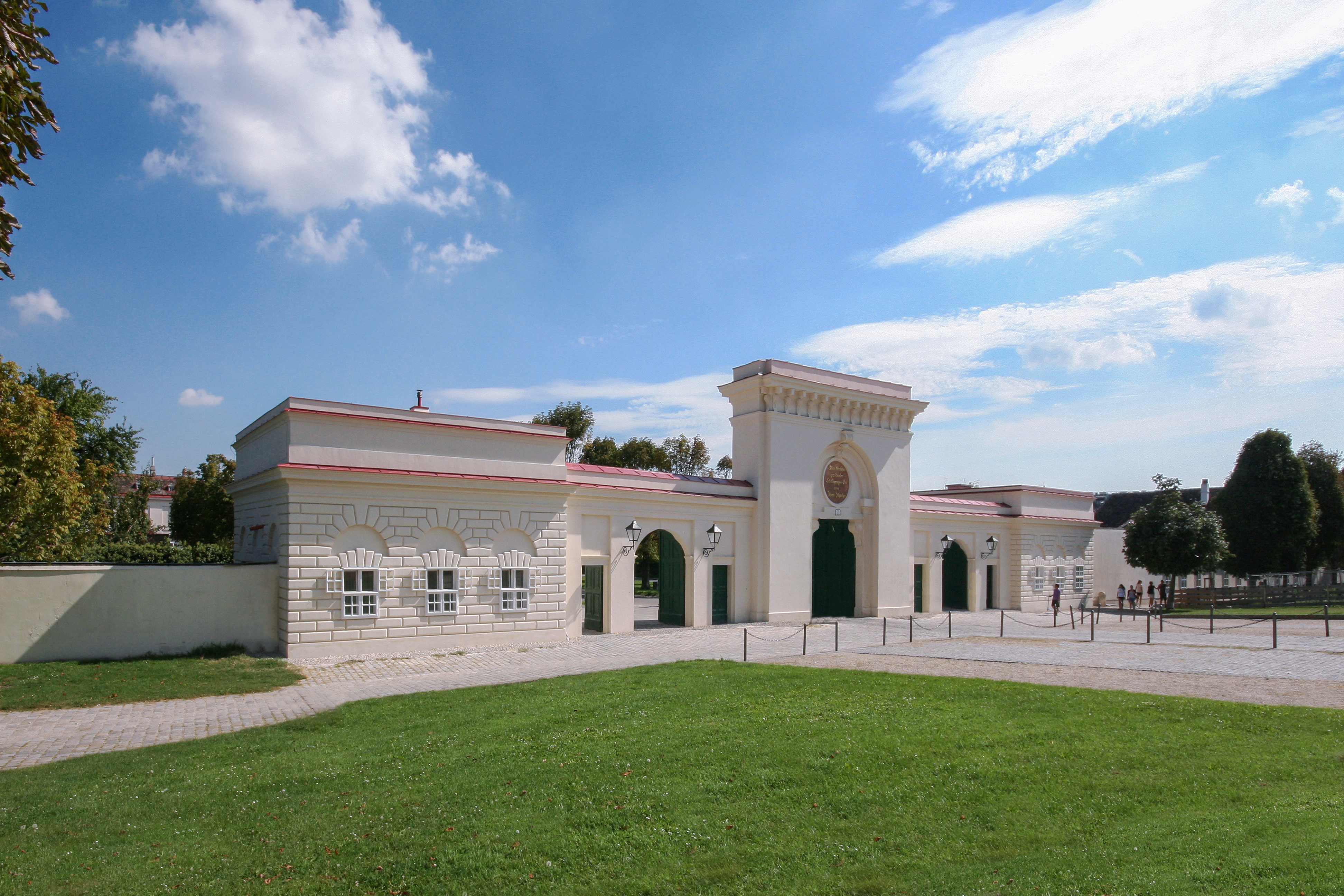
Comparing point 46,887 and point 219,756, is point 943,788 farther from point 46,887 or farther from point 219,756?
point 219,756

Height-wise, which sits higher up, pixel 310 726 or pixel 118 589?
pixel 118 589

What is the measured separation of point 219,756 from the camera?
9.59 metres

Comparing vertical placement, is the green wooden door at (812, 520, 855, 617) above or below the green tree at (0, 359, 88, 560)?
below

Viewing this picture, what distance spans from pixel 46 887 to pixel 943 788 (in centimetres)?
735

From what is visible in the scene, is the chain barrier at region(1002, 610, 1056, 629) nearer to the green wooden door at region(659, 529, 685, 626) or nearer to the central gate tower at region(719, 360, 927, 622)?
the central gate tower at region(719, 360, 927, 622)

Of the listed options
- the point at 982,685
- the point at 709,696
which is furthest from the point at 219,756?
the point at 982,685

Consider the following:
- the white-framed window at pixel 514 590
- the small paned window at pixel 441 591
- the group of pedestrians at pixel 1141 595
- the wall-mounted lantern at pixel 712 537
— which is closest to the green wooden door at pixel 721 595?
the wall-mounted lantern at pixel 712 537

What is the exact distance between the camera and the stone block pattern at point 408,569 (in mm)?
17547

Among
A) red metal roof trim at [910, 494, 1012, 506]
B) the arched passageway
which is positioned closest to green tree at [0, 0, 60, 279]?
the arched passageway

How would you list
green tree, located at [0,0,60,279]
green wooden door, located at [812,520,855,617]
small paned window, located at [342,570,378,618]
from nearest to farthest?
green tree, located at [0,0,60,279]
small paned window, located at [342,570,378,618]
green wooden door, located at [812,520,855,617]

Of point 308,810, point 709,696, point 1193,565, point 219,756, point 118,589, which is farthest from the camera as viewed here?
point 1193,565

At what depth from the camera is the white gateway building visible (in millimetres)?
18188

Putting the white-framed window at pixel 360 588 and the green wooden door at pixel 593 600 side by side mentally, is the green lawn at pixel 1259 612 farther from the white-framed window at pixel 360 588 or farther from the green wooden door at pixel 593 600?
the white-framed window at pixel 360 588

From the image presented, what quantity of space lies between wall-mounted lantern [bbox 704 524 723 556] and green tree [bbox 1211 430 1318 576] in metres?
32.0
